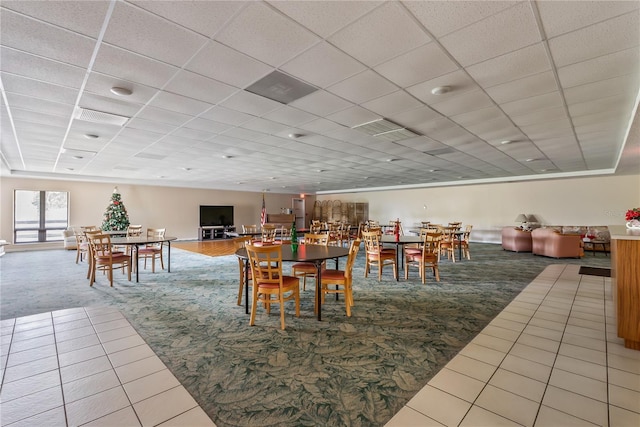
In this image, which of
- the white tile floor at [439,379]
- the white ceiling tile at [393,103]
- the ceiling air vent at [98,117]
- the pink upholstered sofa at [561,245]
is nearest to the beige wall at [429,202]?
the pink upholstered sofa at [561,245]

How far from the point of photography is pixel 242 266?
12.7 feet

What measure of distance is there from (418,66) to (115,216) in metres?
11.4

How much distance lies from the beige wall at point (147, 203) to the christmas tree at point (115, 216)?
121cm

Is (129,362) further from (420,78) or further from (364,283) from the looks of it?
(420,78)

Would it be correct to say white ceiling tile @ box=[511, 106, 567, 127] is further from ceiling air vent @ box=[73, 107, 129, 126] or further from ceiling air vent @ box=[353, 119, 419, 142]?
ceiling air vent @ box=[73, 107, 129, 126]

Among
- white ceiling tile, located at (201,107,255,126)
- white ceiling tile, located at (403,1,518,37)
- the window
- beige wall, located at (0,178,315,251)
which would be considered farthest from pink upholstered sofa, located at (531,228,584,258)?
the window

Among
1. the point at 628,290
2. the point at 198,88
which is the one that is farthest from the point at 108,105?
the point at 628,290

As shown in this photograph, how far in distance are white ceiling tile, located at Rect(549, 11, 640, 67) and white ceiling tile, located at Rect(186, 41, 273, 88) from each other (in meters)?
2.60

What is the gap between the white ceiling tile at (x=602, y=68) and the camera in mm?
2526

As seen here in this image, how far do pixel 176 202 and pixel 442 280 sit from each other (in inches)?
479

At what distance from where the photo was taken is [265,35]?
224 cm

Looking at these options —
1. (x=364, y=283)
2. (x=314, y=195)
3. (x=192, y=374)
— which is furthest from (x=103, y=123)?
(x=314, y=195)

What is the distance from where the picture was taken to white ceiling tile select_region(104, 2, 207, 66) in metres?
2.01

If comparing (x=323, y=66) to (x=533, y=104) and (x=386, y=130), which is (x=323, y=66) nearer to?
(x=386, y=130)
